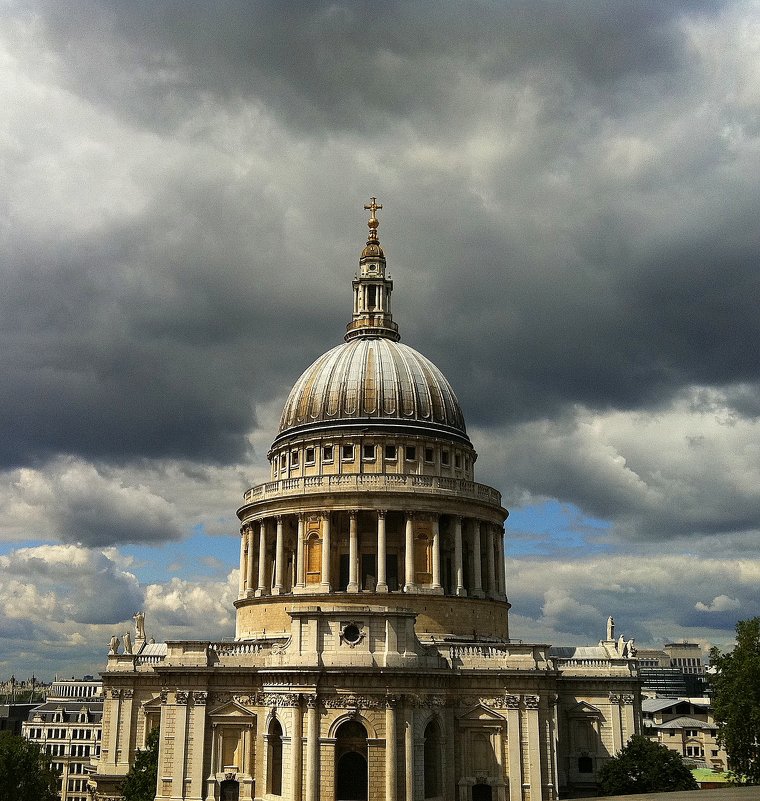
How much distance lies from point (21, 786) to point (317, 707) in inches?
1383

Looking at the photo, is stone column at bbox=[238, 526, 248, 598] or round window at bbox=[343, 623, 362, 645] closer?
round window at bbox=[343, 623, 362, 645]

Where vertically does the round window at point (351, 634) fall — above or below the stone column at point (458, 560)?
below

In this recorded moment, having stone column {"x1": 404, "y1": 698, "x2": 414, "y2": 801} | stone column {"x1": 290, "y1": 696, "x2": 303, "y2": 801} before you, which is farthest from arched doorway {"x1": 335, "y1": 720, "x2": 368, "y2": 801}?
stone column {"x1": 404, "y1": 698, "x2": 414, "y2": 801}

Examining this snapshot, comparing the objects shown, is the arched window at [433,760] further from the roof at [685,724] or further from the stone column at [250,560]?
the roof at [685,724]

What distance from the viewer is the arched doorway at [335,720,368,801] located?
55.2 m

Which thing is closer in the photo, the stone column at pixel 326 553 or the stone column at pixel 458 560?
the stone column at pixel 326 553

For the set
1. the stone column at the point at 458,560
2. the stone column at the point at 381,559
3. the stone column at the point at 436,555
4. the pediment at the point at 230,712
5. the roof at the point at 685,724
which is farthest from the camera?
the roof at the point at 685,724

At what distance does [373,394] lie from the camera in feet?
252

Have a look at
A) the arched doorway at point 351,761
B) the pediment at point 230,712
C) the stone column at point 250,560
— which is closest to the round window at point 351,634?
the arched doorway at point 351,761

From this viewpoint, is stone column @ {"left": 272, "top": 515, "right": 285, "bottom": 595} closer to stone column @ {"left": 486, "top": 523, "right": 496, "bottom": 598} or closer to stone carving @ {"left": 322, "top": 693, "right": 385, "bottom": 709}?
stone carving @ {"left": 322, "top": 693, "right": 385, "bottom": 709}

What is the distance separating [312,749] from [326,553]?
57.1ft

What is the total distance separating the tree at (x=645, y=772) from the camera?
57219 millimetres

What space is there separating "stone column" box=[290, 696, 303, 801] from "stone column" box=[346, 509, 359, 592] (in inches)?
529

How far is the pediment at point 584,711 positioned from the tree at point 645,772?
447cm
